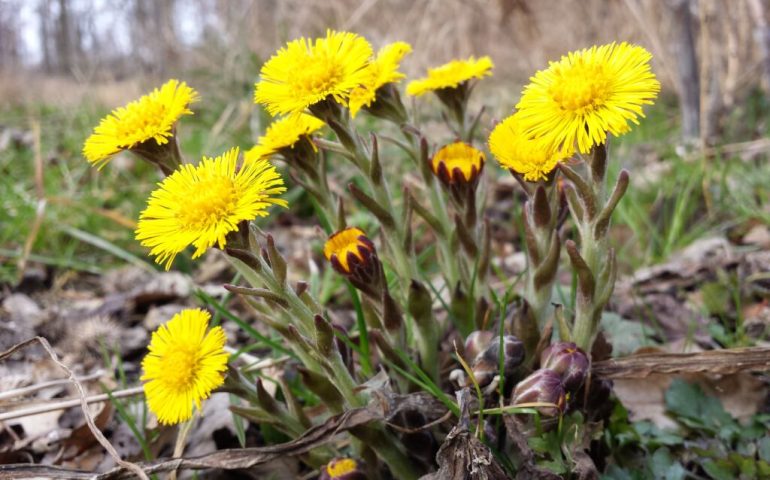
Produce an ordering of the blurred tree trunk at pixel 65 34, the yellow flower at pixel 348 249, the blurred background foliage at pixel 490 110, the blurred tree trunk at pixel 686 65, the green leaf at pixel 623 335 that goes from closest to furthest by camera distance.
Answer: the yellow flower at pixel 348 249 → the green leaf at pixel 623 335 → the blurred background foliage at pixel 490 110 → the blurred tree trunk at pixel 686 65 → the blurred tree trunk at pixel 65 34

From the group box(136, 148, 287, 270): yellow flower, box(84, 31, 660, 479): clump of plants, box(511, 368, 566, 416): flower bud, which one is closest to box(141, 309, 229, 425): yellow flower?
box(84, 31, 660, 479): clump of plants

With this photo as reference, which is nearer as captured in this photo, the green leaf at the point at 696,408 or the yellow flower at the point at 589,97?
the yellow flower at the point at 589,97

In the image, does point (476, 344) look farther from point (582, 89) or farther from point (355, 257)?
point (582, 89)

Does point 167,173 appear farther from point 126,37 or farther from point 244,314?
point 126,37

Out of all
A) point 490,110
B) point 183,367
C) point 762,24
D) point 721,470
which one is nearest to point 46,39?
point 490,110

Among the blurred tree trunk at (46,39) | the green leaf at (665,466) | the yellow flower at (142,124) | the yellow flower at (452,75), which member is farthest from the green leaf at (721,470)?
the blurred tree trunk at (46,39)

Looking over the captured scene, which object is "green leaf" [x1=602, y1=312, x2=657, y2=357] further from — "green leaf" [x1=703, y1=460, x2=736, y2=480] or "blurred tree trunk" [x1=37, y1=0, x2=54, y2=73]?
"blurred tree trunk" [x1=37, y1=0, x2=54, y2=73]

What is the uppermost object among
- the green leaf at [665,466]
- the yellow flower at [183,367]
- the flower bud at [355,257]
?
the flower bud at [355,257]

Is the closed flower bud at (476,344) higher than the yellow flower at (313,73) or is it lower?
lower

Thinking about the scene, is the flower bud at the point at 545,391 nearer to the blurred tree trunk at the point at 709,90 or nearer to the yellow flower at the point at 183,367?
the yellow flower at the point at 183,367
